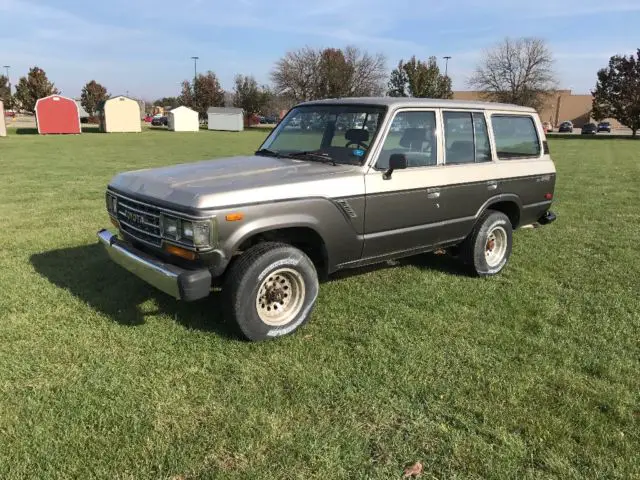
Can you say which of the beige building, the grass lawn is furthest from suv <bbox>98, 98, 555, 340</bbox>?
the beige building

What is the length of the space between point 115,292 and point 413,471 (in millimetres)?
3411

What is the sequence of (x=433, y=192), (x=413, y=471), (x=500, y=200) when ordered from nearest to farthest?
1. (x=413, y=471)
2. (x=433, y=192)
3. (x=500, y=200)

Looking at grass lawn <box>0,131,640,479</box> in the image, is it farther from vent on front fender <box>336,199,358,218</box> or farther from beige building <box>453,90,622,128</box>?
beige building <box>453,90,622,128</box>

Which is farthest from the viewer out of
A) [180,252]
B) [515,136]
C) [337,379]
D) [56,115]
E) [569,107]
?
[569,107]

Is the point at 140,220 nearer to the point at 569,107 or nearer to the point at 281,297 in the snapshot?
the point at 281,297

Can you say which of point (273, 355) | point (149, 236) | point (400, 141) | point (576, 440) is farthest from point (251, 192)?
point (576, 440)

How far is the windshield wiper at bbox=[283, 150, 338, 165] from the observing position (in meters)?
4.62

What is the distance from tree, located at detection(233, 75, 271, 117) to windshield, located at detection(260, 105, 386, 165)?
239ft

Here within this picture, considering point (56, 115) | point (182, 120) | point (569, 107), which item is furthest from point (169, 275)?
point (569, 107)

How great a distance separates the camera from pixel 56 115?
137ft

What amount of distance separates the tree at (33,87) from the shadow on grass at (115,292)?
5582cm

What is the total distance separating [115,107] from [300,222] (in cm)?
4871

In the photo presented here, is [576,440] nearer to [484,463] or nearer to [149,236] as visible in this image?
[484,463]

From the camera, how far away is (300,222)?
399 centimetres
